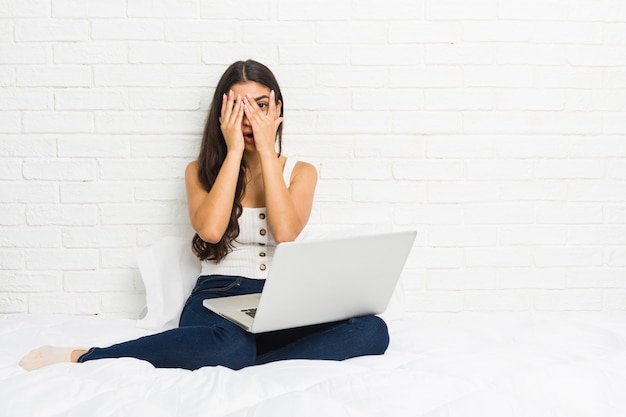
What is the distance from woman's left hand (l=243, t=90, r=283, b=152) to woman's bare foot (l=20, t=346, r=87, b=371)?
2.42 feet

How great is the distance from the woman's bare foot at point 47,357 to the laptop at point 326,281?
335 millimetres

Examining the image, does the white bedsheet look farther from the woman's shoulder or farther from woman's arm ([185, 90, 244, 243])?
the woman's shoulder

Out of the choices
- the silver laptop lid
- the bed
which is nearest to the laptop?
the silver laptop lid

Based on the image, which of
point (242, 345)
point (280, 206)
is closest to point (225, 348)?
point (242, 345)

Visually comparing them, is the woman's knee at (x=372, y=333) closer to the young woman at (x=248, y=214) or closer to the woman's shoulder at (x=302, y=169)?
the young woman at (x=248, y=214)

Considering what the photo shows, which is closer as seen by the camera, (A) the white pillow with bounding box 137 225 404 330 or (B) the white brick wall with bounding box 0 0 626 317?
(A) the white pillow with bounding box 137 225 404 330

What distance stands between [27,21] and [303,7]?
0.86 m

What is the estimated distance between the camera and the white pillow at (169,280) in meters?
1.88

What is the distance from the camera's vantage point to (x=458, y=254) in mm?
2166

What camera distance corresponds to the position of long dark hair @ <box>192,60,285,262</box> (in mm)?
1862

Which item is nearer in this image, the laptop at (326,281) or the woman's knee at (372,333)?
the laptop at (326,281)

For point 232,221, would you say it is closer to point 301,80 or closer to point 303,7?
point 301,80

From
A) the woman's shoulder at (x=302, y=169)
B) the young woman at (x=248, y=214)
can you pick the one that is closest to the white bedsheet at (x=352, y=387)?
the young woman at (x=248, y=214)

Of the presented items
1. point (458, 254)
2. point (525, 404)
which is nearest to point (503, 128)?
point (458, 254)
